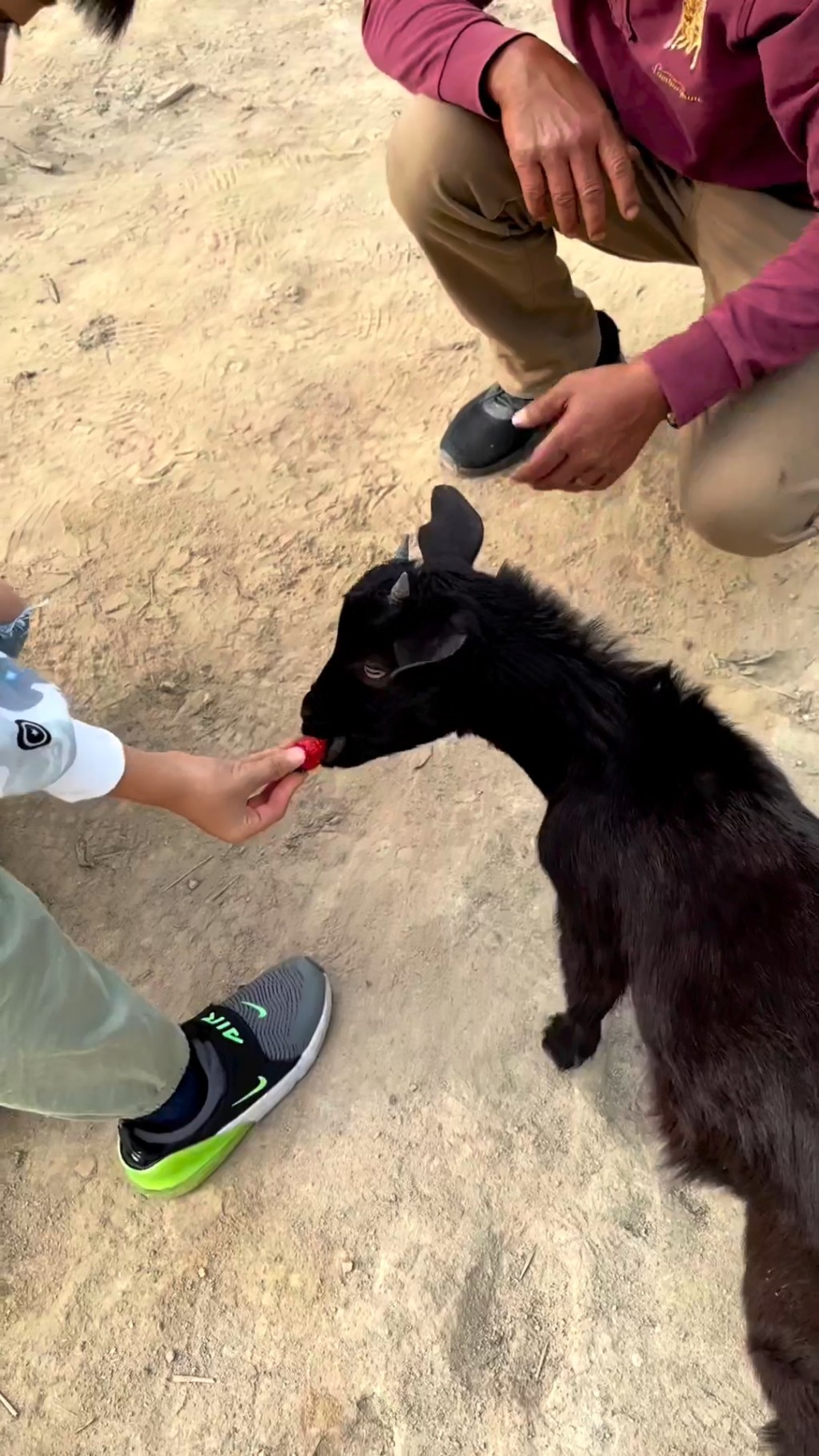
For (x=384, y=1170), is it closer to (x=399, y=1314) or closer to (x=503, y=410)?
(x=399, y=1314)

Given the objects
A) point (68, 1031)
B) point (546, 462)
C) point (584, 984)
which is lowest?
point (584, 984)

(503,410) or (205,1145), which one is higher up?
(503,410)

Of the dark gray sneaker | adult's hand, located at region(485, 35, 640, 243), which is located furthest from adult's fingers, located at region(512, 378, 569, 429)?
the dark gray sneaker

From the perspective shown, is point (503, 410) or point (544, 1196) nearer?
point (544, 1196)

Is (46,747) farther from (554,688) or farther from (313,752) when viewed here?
(554,688)

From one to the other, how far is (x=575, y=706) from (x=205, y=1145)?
1.33 metres

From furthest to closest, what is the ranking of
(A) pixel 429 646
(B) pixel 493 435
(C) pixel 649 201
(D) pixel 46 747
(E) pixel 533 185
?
(B) pixel 493 435
(C) pixel 649 201
(E) pixel 533 185
(A) pixel 429 646
(D) pixel 46 747

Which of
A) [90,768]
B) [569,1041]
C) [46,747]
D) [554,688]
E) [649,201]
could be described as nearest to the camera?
[46,747]

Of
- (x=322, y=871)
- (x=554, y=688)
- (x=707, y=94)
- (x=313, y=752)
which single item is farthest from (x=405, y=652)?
(x=707, y=94)

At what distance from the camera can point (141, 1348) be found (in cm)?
226

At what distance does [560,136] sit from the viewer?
2477 millimetres

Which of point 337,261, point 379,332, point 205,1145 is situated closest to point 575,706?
point 205,1145

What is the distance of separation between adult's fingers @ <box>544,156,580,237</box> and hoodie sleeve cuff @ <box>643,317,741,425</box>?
51cm

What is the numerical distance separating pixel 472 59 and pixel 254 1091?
2616 millimetres
